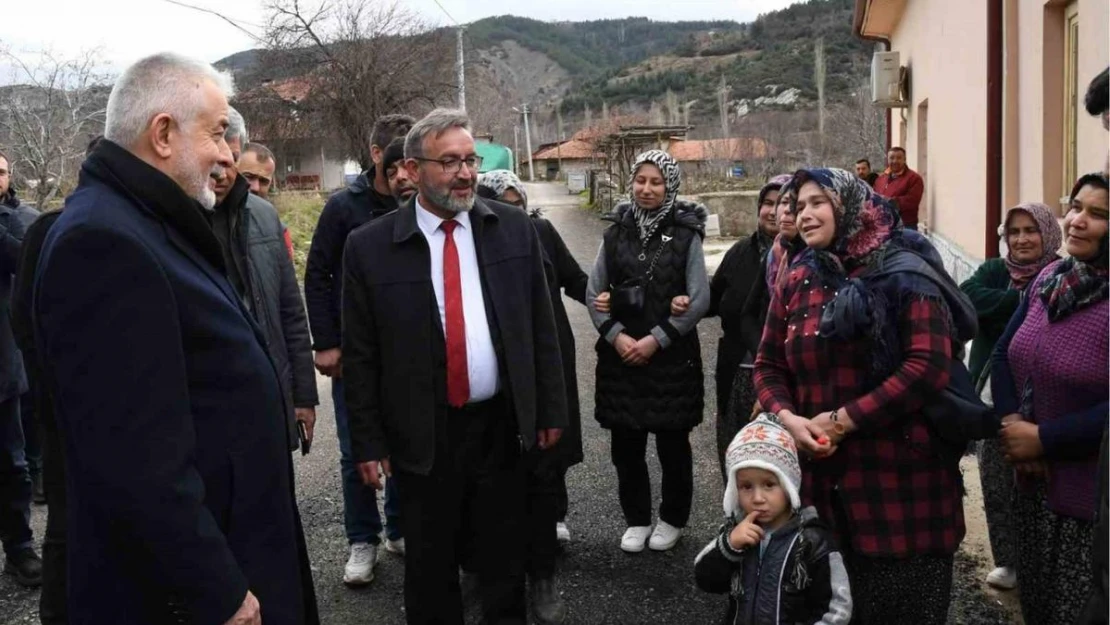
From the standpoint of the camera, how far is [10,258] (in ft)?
15.3

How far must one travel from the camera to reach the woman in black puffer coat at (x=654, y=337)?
430cm

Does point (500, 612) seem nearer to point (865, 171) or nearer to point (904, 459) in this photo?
point (904, 459)

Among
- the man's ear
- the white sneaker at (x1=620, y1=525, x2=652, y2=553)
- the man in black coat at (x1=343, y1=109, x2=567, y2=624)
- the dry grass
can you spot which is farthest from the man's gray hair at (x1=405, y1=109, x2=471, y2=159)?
the dry grass

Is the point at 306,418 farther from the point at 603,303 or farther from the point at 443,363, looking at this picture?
the point at 603,303

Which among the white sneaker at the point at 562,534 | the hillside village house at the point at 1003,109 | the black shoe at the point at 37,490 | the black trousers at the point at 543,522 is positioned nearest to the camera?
the black trousers at the point at 543,522

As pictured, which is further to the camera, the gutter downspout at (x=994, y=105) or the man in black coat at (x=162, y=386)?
the gutter downspout at (x=994, y=105)

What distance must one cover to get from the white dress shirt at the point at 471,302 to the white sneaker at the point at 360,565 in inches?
53.5

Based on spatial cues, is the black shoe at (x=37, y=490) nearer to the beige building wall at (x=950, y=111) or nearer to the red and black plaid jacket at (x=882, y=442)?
the red and black plaid jacket at (x=882, y=442)

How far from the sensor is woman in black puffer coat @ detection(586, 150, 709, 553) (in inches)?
169

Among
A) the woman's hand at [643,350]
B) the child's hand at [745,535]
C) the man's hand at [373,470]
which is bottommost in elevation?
the child's hand at [745,535]

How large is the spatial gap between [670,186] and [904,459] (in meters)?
1.85

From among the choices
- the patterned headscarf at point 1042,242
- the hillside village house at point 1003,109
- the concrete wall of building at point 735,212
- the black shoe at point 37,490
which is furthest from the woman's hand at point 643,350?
the concrete wall of building at point 735,212

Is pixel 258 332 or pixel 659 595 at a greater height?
pixel 258 332

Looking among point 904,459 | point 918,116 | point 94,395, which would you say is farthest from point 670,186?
point 918,116
